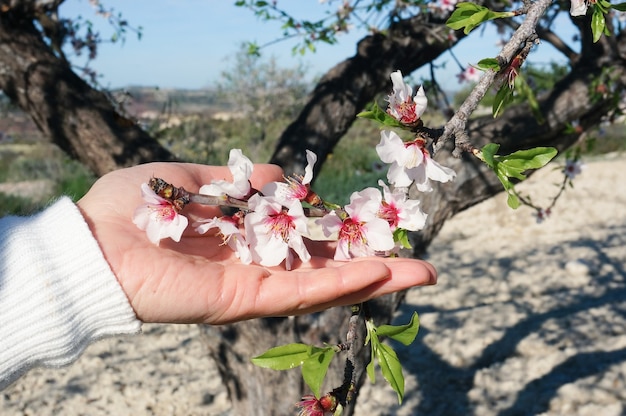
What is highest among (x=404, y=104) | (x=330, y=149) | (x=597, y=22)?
(x=597, y=22)

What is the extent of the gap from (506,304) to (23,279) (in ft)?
14.5

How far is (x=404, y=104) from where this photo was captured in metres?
1.14

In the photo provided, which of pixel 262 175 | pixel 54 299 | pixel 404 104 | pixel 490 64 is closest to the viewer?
pixel 490 64

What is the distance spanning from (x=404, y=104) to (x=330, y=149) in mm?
1867

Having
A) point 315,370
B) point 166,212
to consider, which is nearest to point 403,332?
point 315,370

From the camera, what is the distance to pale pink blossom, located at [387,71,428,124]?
3.71 ft

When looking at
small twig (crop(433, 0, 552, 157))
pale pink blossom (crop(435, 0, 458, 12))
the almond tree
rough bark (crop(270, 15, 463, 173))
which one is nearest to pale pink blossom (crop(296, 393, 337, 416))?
small twig (crop(433, 0, 552, 157))

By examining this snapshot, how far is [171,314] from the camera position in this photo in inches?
62.3

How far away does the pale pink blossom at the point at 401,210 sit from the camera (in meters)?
1.24

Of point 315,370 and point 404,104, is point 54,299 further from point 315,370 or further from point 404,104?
point 404,104

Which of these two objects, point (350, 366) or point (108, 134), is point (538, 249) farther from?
point (350, 366)

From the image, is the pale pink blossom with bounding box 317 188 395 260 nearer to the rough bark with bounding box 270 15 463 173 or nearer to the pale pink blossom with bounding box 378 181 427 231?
the pale pink blossom with bounding box 378 181 427 231

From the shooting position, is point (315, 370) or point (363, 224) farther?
point (363, 224)

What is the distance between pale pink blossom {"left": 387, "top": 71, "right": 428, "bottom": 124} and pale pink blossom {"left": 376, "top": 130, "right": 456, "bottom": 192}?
37mm
